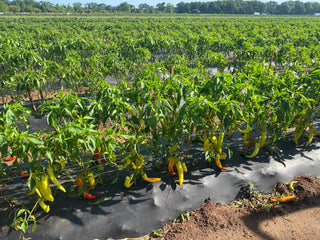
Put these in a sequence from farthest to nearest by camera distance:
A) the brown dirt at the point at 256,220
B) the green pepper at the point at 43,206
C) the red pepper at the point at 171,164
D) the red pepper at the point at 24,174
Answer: the red pepper at the point at 171,164, the red pepper at the point at 24,174, the brown dirt at the point at 256,220, the green pepper at the point at 43,206

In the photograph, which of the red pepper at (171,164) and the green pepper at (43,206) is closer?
the green pepper at (43,206)

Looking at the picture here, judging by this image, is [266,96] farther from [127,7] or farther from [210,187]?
[127,7]

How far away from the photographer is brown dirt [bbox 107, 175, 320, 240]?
3074mm

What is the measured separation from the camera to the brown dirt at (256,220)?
3074 mm

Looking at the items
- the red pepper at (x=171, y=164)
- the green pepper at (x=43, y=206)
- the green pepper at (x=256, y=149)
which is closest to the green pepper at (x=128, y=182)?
the red pepper at (x=171, y=164)

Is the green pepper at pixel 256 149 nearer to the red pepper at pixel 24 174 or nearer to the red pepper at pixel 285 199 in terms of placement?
the red pepper at pixel 285 199

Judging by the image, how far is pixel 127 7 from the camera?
370 feet

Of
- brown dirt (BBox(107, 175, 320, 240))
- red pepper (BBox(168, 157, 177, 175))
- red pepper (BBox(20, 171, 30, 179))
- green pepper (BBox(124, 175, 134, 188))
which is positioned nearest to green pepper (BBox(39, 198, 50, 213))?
red pepper (BBox(20, 171, 30, 179))

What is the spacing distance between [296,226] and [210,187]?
53.4 inches

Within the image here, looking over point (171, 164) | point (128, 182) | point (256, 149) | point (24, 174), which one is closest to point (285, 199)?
point (256, 149)

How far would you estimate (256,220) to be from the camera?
3.40 m

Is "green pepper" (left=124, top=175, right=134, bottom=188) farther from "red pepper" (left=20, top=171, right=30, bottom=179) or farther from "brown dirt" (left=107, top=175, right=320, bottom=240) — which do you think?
"red pepper" (left=20, top=171, right=30, bottom=179)

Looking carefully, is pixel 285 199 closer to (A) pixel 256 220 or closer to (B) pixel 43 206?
(A) pixel 256 220

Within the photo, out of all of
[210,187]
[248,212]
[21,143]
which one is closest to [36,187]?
[21,143]
